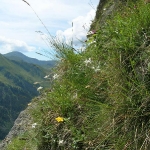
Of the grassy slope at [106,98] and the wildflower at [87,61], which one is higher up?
the wildflower at [87,61]

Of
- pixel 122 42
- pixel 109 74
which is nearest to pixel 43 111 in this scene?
pixel 109 74

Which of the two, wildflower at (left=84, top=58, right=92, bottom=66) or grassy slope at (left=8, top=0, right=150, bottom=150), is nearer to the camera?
grassy slope at (left=8, top=0, right=150, bottom=150)

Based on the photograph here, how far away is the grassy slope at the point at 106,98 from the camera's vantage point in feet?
10.9

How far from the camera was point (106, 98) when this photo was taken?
4102 millimetres

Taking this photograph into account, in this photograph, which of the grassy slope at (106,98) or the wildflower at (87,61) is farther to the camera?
the wildflower at (87,61)

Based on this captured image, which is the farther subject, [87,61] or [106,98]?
[87,61]

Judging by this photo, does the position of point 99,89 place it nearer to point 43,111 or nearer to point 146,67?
point 146,67

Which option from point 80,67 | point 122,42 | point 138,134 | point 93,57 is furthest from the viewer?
point 80,67

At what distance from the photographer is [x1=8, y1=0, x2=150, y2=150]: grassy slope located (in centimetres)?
332

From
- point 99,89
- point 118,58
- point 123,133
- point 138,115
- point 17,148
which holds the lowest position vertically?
point 17,148

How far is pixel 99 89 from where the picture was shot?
438 cm

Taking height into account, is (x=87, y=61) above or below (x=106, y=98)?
above

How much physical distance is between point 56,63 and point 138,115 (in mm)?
3411

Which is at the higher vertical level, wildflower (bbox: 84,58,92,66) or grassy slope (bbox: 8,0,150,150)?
wildflower (bbox: 84,58,92,66)
